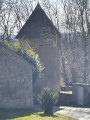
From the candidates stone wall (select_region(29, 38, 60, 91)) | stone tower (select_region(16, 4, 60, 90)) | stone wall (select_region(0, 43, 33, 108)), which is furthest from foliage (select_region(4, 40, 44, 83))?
stone wall (select_region(29, 38, 60, 91))

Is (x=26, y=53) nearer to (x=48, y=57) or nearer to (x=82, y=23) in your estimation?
(x=48, y=57)

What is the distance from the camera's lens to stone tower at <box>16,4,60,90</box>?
33.6 m

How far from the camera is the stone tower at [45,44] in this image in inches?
1323

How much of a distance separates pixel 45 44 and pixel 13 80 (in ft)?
40.7

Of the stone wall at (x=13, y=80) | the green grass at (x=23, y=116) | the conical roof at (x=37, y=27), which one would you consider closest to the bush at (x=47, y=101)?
the green grass at (x=23, y=116)

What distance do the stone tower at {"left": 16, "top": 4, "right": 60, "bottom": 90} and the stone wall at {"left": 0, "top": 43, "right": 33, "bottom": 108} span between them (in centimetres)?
1038

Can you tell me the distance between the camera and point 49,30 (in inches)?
1390

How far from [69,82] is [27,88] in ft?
67.6

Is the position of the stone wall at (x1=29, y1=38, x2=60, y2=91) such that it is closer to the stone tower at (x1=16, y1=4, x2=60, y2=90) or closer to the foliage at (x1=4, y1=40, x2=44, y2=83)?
the stone tower at (x1=16, y1=4, x2=60, y2=90)

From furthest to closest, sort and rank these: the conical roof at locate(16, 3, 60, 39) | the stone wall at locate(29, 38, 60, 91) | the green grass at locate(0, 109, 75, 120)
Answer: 1. the conical roof at locate(16, 3, 60, 39)
2. the stone wall at locate(29, 38, 60, 91)
3. the green grass at locate(0, 109, 75, 120)

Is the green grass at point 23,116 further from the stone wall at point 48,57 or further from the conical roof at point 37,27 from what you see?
the conical roof at point 37,27

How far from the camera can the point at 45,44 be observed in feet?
111

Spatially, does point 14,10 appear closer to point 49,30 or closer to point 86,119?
point 49,30

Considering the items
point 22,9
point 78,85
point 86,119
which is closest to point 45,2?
point 22,9
